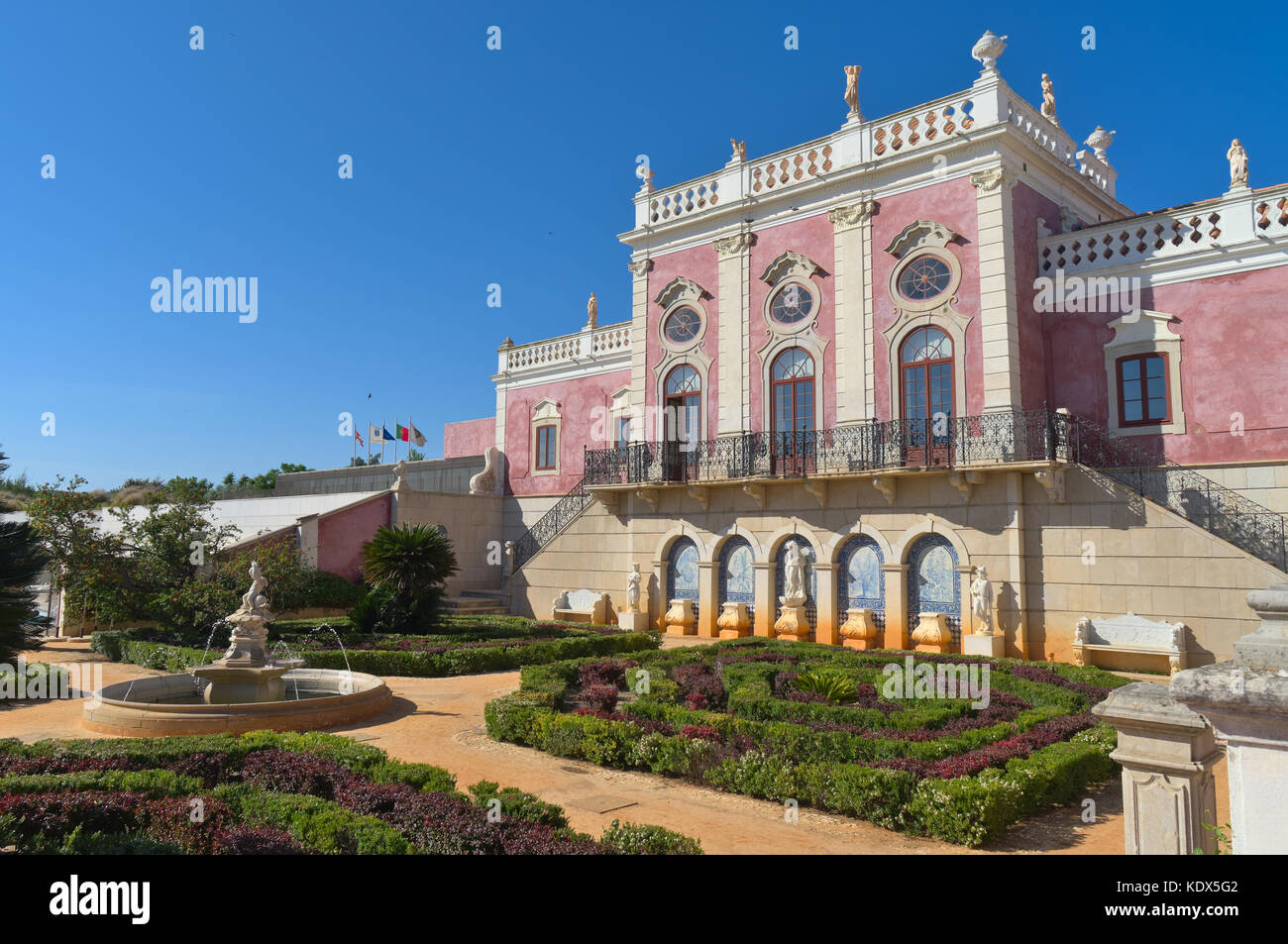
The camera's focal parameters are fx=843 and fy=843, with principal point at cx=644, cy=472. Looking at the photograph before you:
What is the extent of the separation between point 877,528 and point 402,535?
11.3 metres

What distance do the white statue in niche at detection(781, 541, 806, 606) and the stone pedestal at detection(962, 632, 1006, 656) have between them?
414 centimetres

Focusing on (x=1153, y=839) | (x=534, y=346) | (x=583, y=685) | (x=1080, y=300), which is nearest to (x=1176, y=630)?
(x=1080, y=300)

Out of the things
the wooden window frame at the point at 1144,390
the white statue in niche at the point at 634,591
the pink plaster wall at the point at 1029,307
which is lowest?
the white statue in niche at the point at 634,591

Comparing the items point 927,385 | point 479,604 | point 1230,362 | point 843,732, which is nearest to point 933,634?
point 927,385

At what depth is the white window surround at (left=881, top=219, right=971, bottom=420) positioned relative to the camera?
19.1 m

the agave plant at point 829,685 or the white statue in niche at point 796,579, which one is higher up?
the white statue in niche at point 796,579

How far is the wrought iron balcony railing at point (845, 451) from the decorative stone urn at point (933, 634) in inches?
134

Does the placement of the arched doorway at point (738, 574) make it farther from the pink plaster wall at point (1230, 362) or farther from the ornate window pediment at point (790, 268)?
the pink plaster wall at point (1230, 362)

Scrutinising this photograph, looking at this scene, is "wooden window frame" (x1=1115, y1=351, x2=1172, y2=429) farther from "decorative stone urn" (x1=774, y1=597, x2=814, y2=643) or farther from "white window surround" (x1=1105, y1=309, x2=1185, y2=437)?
"decorative stone urn" (x1=774, y1=597, x2=814, y2=643)

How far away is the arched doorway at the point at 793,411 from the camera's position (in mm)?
21391

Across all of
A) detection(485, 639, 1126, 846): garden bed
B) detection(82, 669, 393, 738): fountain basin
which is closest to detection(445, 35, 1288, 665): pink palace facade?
detection(485, 639, 1126, 846): garden bed

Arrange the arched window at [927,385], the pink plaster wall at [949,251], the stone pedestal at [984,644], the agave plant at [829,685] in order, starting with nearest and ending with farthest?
the agave plant at [829,685]
the stone pedestal at [984,644]
the pink plaster wall at [949,251]
the arched window at [927,385]

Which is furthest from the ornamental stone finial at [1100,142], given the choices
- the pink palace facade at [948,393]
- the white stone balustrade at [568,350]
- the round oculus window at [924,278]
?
the white stone balustrade at [568,350]
